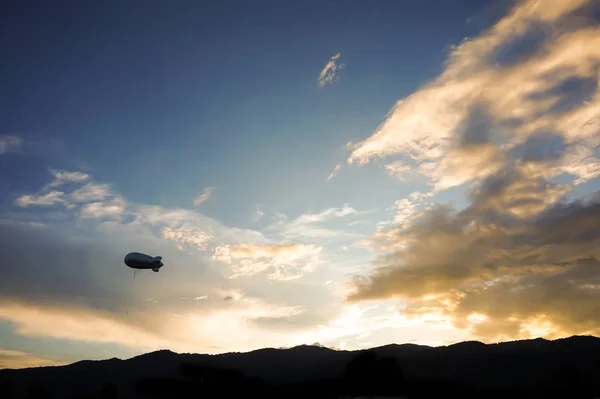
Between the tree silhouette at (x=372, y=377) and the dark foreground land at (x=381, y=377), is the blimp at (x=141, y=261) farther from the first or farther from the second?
the tree silhouette at (x=372, y=377)

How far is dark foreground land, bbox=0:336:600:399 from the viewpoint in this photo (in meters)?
126

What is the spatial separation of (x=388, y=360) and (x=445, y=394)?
24.3m

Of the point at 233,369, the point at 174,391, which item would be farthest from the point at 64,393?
the point at 233,369

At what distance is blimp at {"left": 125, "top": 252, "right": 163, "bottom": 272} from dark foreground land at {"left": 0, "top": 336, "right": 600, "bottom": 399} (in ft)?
118

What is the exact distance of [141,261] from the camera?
10112 centimetres

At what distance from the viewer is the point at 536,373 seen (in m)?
149

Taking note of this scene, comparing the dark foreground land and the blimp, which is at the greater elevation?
the blimp

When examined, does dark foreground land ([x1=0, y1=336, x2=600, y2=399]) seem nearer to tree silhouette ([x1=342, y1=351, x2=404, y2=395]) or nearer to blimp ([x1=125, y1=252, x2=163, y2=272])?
tree silhouette ([x1=342, y1=351, x2=404, y2=395])

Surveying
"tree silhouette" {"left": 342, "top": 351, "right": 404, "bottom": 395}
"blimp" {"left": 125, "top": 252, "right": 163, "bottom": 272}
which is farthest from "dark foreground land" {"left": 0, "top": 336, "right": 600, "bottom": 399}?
"blimp" {"left": 125, "top": 252, "right": 163, "bottom": 272}

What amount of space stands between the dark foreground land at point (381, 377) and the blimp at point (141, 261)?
36021 millimetres

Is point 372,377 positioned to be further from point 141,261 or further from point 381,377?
point 141,261

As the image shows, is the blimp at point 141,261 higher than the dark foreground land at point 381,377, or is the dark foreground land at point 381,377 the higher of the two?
the blimp at point 141,261

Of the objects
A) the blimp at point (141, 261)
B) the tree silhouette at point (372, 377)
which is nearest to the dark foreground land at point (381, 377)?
the tree silhouette at point (372, 377)

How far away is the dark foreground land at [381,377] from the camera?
413 ft
